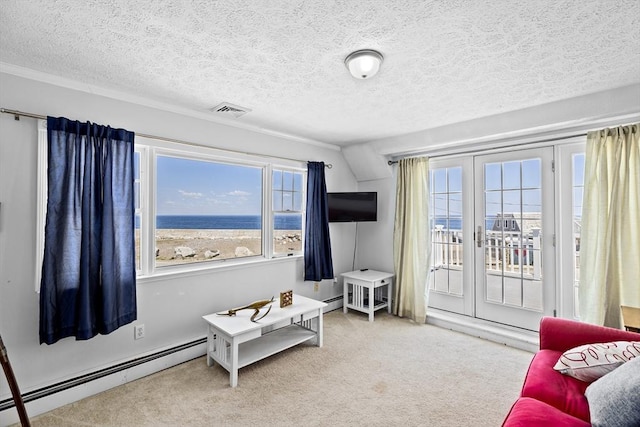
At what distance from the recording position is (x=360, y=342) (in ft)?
10.6

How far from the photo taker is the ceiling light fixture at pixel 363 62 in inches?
72.9

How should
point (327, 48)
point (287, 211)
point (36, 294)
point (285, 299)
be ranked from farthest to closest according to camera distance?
1. point (287, 211)
2. point (285, 299)
3. point (36, 294)
4. point (327, 48)

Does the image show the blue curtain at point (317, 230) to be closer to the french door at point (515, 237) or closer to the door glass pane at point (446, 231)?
the door glass pane at point (446, 231)

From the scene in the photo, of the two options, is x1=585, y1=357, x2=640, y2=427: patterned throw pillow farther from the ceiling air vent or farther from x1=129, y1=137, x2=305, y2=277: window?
the ceiling air vent

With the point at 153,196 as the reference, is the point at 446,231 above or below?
below

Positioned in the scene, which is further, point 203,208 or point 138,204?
point 203,208

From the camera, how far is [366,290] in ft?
14.6

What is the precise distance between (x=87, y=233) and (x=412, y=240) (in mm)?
3466

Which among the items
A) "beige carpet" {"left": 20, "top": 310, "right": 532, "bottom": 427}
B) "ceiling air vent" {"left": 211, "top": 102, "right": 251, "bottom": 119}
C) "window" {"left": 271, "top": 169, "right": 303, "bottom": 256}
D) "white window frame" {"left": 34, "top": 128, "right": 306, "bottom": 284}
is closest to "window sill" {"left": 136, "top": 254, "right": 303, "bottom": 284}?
"white window frame" {"left": 34, "top": 128, "right": 306, "bottom": 284}

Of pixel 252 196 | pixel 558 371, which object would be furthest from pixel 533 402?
pixel 252 196

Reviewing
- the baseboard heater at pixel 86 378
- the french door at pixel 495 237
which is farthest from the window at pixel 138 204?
the french door at pixel 495 237

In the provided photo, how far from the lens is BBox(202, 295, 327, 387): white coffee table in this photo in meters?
2.48

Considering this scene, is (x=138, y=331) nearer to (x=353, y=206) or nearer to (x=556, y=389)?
(x=353, y=206)

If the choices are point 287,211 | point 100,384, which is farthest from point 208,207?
point 100,384
